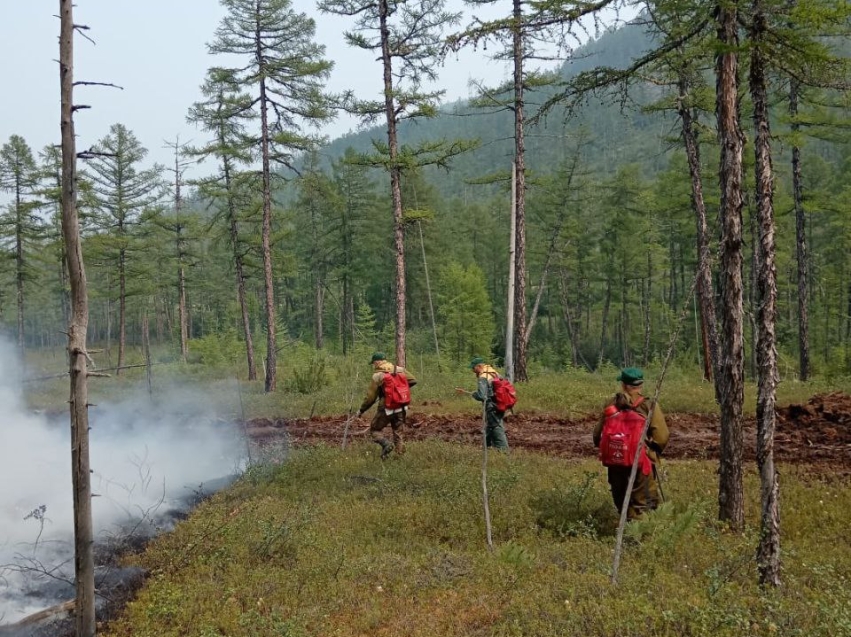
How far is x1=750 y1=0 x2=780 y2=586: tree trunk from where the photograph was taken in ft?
16.4

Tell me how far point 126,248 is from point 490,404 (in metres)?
27.3

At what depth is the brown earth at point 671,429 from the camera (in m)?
10.4

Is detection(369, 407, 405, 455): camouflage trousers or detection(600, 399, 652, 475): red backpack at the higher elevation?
detection(600, 399, 652, 475): red backpack

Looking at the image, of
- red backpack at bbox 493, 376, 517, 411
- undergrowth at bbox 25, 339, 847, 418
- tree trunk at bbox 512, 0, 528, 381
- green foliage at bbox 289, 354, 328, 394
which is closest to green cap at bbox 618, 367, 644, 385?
red backpack at bbox 493, 376, 517, 411

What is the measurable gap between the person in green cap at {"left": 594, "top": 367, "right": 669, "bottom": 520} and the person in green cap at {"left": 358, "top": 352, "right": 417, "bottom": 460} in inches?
166

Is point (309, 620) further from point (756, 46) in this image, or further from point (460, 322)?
point (460, 322)

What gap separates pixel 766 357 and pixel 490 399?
19.2ft

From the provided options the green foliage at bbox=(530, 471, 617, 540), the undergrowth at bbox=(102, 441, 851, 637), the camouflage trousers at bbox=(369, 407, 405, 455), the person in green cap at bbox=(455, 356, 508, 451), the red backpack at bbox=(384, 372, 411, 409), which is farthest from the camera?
the camouflage trousers at bbox=(369, 407, 405, 455)

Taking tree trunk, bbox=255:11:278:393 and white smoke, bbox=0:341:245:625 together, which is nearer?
white smoke, bbox=0:341:245:625

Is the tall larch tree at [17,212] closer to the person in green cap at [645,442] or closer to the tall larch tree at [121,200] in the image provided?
the tall larch tree at [121,200]

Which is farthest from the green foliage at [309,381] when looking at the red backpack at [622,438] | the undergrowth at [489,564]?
the red backpack at [622,438]

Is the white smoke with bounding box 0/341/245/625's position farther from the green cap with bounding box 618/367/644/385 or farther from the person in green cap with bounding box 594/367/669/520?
the green cap with bounding box 618/367/644/385

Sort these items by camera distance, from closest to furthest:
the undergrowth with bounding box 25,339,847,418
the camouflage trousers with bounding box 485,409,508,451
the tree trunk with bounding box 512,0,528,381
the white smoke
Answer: the white smoke, the camouflage trousers with bounding box 485,409,508,451, the undergrowth with bounding box 25,339,847,418, the tree trunk with bounding box 512,0,528,381

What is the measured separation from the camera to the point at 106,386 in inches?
1127
